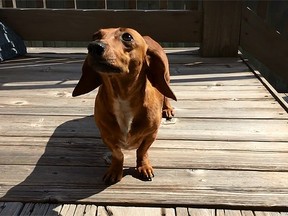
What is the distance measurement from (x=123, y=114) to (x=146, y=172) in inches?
14.1

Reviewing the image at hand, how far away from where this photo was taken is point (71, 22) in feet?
12.9

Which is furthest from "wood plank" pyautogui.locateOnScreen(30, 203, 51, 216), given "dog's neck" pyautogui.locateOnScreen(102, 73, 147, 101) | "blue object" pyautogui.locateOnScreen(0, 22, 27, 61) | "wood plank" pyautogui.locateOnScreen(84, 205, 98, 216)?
"blue object" pyautogui.locateOnScreen(0, 22, 27, 61)

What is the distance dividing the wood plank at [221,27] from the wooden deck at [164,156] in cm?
67

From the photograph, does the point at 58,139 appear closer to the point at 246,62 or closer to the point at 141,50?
the point at 141,50

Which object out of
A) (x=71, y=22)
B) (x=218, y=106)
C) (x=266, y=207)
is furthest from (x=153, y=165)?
(x=71, y=22)

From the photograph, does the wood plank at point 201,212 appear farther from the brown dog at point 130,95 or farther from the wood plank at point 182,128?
the wood plank at point 182,128

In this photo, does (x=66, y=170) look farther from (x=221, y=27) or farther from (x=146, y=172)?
(x=221, y=27)

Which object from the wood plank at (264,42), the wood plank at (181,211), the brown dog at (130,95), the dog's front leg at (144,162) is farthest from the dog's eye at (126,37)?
the wood plank at (264,42)

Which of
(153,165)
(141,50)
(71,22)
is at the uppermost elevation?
(141,50)

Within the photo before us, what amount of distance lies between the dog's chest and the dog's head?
16cm

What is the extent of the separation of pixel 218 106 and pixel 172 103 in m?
0.35

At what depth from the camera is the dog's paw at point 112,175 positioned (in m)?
1.88

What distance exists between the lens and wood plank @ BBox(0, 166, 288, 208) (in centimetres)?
175

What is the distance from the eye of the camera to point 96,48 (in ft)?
4.66
